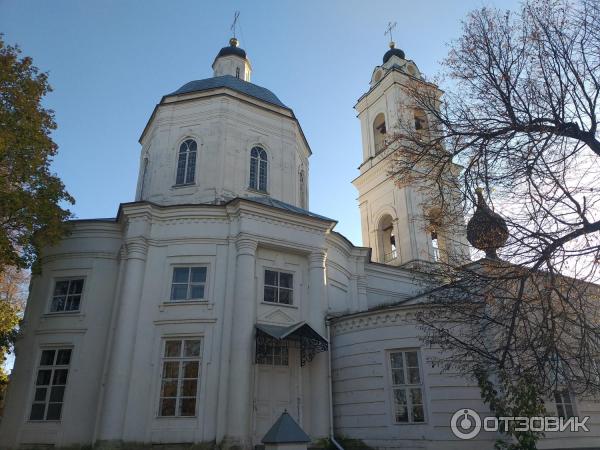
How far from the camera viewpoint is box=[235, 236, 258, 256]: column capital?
52.3 ft

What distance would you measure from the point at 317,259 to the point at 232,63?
13.1 m

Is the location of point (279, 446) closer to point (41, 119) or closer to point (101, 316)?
point (101, 316)

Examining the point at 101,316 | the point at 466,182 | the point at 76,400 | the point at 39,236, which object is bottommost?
the point at 76,400

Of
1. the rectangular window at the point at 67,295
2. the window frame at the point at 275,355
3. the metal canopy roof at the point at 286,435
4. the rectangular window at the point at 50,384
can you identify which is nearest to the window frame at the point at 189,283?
the window frame at the point at 275,355

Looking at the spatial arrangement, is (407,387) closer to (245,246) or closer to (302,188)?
(245,246)

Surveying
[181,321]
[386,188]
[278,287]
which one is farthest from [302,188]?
[181,321]

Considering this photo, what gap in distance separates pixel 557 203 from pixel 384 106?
21.4 metres

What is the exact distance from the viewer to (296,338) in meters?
15.7

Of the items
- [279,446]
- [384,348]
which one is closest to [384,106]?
[384,348]

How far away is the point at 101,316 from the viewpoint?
53.1ft

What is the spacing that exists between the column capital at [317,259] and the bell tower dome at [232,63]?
12248 mm

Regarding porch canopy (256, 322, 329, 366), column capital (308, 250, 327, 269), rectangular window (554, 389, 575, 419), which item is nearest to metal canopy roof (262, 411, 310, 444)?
porch canopy (256, 322, 329, 366)

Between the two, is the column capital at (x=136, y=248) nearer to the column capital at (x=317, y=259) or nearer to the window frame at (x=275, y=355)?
the window frame at (x=275, y=355)

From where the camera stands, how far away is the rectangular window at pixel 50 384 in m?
15.1
